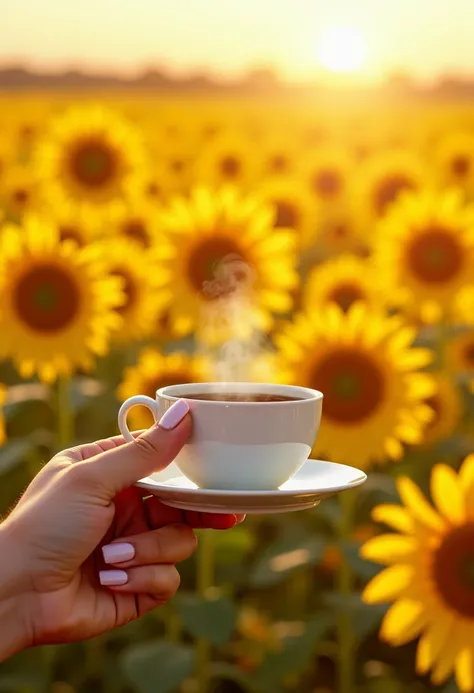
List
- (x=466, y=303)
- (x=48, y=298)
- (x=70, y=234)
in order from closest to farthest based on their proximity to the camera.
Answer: (x=48, y=298) < (x=466, y=303) < (x=70, y=234)

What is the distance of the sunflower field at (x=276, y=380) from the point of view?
2498 mm

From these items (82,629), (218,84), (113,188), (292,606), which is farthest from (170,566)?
(218,84)

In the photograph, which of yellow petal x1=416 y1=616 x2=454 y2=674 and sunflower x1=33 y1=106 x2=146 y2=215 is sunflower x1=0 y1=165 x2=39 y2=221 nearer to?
sunflower x1=33 y1=106 x2=146 y2=215

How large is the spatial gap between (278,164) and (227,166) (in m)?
0.80

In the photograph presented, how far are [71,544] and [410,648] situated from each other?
2.23 meters

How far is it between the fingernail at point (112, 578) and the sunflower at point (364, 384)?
4.69 ft

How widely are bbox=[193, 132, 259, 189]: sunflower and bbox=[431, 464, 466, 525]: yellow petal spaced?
6041 millimetres

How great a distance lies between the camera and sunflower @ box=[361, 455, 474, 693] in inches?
94.8

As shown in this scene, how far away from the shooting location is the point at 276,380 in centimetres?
342

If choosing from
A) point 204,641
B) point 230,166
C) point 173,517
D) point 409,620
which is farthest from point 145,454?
point 230,166

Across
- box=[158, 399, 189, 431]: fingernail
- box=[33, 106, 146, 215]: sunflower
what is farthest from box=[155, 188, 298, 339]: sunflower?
box=[158, 399, 189, 431]: fingernail

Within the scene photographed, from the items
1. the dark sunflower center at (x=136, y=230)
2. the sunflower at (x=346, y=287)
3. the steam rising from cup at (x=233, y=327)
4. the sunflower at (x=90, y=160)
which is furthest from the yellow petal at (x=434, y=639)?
the sunflower at (x=90, y=160)

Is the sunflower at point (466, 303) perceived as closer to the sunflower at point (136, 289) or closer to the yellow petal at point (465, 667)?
the sunflower at point (136, 289)

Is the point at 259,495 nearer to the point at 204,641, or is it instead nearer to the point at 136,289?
the point at 204,641
